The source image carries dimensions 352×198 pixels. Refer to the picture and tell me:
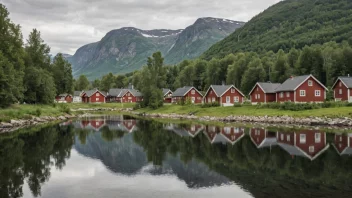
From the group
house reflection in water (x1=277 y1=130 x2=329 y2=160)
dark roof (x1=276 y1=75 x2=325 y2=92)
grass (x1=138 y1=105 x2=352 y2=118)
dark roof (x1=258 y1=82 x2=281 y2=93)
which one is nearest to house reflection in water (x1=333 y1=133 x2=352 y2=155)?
house reflection in water (x1=277 y1=130 x2=329 y2=160)

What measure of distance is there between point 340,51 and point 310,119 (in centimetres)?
4884

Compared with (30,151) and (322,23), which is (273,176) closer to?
(30,151)

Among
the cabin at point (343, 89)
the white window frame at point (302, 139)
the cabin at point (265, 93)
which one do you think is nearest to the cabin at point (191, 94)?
the cabin at point (265, 93)

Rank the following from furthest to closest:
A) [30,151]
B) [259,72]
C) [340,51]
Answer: [259,72] < [340,51] < [30,151]

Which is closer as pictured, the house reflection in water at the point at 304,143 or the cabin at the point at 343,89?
the house reflection in water at the point at 304,143

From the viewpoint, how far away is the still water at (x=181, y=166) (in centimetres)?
1752

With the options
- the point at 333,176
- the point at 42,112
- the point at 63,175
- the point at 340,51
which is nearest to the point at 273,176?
the point at 333,176

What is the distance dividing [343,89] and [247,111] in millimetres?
19442

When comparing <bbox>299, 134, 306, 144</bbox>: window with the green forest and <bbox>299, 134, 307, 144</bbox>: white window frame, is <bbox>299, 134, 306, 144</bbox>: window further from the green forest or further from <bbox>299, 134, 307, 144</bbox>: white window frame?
the green forest

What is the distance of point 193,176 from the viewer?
20.8 m

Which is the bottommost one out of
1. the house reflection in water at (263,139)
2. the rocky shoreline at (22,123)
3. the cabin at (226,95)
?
the house reflection in water at (263,139)

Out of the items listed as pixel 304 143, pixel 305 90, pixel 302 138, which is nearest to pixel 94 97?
pixel 305 90

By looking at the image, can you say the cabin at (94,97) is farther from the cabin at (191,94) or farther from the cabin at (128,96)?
the cabin at (191,94)

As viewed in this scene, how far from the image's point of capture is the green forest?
55.5m
